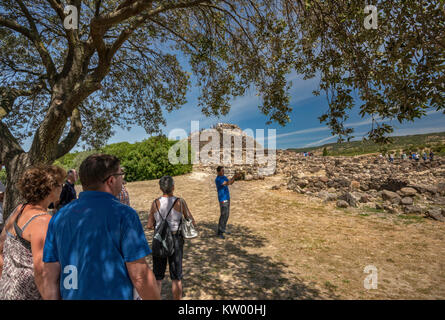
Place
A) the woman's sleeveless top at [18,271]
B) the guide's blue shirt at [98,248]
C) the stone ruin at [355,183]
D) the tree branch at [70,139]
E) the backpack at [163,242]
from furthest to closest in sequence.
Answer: the stone ruin at [355,183], the tree branch at [70,139], the backpack at [163,242], the woman's sleeveless top at [18,271], the guide's blue shirt at [98,248]

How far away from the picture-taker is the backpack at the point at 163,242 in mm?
3283

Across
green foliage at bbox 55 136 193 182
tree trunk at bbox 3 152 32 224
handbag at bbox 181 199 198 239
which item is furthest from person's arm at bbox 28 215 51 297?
green foliage at bbox 55 136 193 182

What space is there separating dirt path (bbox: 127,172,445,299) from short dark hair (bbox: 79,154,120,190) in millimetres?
3188

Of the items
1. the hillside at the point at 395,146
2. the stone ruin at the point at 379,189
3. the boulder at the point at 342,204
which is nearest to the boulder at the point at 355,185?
the stone ruin at the point at 379,189


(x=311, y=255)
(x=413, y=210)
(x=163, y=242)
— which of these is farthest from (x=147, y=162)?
(x=413, y=210)

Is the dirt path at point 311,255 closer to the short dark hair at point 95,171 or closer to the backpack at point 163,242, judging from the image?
the backpack at point 163,242

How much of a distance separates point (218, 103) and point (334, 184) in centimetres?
1177

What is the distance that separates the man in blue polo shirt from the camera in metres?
1.57

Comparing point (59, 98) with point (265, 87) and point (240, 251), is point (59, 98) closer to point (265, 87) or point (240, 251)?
point (265, 87)

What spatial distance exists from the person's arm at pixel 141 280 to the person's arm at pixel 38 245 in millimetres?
803

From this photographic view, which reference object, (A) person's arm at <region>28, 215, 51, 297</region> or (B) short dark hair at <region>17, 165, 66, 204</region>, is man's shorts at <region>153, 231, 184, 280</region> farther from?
(B) short dark hair at <region>17, 165, 66, 204</region>

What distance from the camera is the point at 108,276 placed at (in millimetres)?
1569

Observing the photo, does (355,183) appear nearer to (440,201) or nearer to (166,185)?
(440,201)

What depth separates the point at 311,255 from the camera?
20.3 feet
